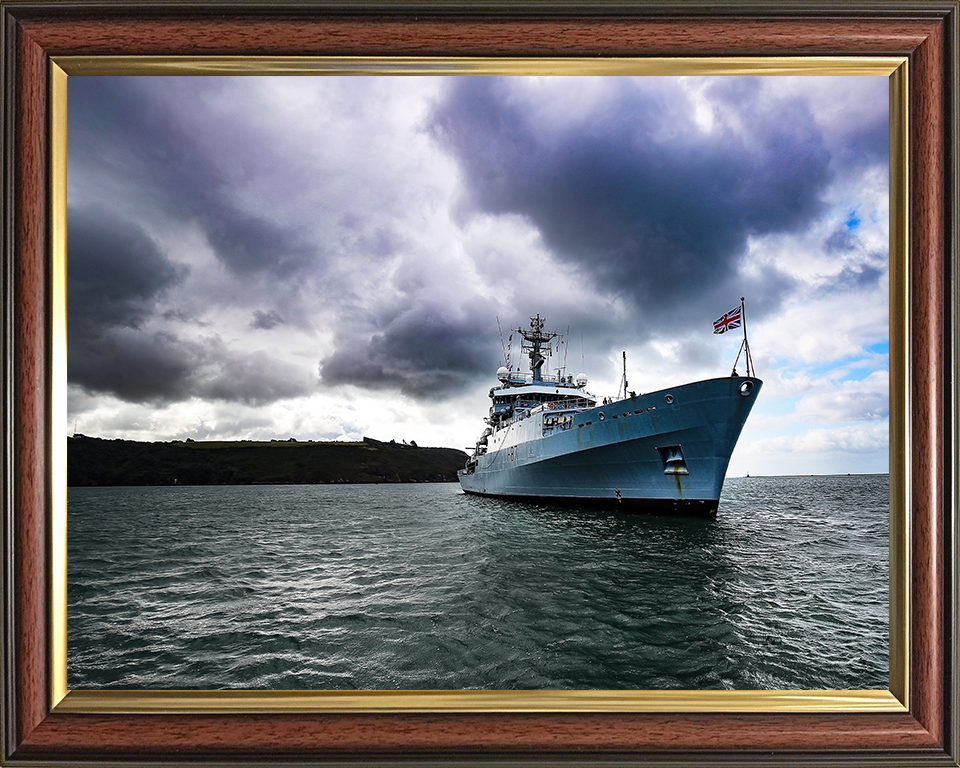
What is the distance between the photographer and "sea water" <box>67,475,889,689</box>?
190 cm

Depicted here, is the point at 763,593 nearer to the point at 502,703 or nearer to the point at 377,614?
the point at 377,614

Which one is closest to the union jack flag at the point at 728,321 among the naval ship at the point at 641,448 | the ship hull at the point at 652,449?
the naval ship at the point at 641,448

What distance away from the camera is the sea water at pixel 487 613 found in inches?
74.9

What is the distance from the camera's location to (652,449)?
1582 centimetres

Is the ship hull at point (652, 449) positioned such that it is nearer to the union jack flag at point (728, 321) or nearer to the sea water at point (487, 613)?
the sea water at point (487, 613)

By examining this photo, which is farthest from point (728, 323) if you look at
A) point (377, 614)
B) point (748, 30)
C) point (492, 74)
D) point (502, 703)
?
point (377, 614)

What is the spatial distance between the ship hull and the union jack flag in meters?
11.0

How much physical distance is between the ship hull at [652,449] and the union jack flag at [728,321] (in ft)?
35.9

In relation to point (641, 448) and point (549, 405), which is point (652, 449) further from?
Answer: point (549, 405)

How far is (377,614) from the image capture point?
5371mm

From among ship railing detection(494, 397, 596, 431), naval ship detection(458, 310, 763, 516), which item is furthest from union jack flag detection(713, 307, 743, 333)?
ship railing detection(494, 397, 596, 431)

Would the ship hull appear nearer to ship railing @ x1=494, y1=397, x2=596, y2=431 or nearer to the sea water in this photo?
ship railing @ x1=494, y1=397, x2=596, y2=431

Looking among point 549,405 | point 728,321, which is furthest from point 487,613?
point 549,405

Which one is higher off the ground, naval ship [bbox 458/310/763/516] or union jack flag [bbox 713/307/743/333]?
union jack flag [bbox 713/307/743/333]
